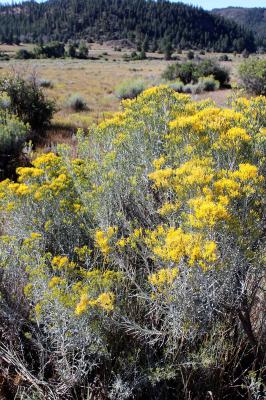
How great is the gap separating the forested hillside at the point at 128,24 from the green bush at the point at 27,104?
8539 centimetres

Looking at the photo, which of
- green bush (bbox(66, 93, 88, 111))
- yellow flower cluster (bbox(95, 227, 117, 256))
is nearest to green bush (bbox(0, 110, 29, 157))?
yellow flower cluster (bbox(95, 227, 117, 256))

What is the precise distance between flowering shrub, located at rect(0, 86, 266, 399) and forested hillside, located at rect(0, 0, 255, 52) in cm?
9275

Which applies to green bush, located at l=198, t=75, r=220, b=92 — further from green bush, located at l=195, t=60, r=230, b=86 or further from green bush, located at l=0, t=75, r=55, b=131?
green bush, located at l=0, t=75, r=55, b=131

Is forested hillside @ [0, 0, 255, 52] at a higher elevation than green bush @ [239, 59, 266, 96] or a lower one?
higher

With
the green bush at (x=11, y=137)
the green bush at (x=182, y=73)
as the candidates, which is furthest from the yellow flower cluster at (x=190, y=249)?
the green bush at (x=182, y=73)

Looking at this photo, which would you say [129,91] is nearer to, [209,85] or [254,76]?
[209,85]

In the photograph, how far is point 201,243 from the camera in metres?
2.04

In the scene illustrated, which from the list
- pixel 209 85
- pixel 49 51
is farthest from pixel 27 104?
pixel 49 51

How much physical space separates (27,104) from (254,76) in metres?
10.4

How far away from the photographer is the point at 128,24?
365ft

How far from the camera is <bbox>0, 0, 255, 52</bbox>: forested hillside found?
323ft

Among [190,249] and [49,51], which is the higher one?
[49,51]

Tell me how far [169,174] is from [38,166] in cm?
146

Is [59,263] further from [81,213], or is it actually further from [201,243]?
[201,243]
